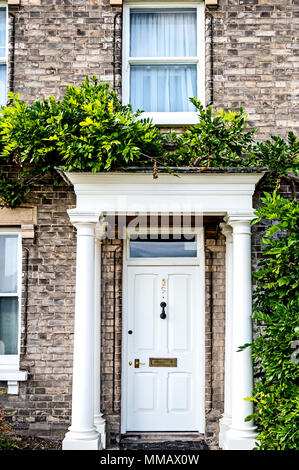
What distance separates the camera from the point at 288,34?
24.2 feet

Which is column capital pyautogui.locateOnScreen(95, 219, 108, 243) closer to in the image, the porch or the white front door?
the porch

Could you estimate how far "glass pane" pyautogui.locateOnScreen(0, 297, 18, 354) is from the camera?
7.23 metres

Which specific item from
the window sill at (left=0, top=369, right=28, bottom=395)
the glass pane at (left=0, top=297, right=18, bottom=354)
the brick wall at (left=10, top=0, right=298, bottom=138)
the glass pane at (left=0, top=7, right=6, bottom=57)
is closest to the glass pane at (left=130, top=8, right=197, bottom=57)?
the brick wall at (left=10, top=0, right=298, bottom=138)

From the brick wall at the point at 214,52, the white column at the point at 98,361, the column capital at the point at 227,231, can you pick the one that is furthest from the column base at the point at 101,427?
the brick wall at the point at 214,52

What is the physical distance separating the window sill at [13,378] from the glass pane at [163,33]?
468 cm

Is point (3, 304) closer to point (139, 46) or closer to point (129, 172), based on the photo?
point (129, 172)

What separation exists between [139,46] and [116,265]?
3168mm

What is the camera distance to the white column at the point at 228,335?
6.87m

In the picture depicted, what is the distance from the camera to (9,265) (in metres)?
7.34

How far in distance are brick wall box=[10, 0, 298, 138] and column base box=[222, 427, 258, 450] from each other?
3880 mm

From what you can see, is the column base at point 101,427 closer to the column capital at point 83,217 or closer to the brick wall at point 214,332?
the brick wall at point 214,332

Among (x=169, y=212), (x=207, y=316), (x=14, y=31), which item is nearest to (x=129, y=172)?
(x=169, y=212)

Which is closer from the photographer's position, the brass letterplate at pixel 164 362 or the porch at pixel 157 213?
the porch at pixel 157 213

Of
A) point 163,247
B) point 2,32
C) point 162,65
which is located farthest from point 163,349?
point 2,32
